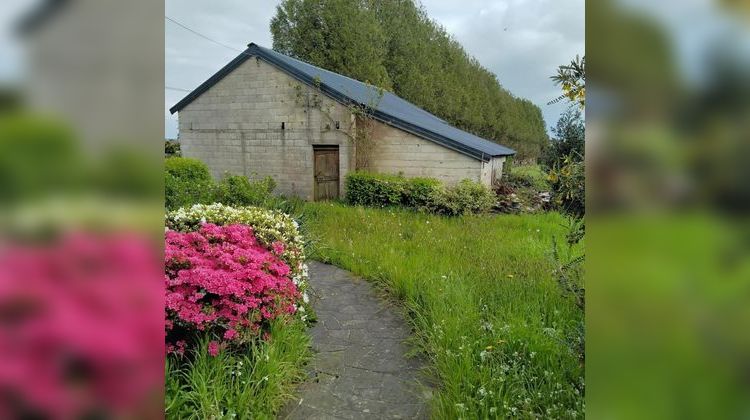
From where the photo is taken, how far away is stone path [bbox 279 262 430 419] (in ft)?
10.2

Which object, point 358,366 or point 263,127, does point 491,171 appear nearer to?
point 263,127

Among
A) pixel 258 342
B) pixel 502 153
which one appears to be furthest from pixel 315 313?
pixel 502 153

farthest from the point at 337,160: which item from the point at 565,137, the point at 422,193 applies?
the point at 565,137

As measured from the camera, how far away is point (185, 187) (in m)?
8.51

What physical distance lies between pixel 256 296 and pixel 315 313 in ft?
4.46

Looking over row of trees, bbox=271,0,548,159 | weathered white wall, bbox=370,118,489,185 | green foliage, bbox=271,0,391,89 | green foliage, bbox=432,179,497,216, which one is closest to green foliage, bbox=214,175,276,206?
green foliage, bbox=432,179,497,216

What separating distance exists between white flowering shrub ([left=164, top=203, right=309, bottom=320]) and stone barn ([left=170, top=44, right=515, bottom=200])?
8522 millimetres

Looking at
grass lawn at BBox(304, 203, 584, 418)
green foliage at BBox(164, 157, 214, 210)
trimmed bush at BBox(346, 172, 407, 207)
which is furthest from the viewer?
trimmed bush at BBox(346, 172, 407, 207)

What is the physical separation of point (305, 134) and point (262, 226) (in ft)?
32.7
